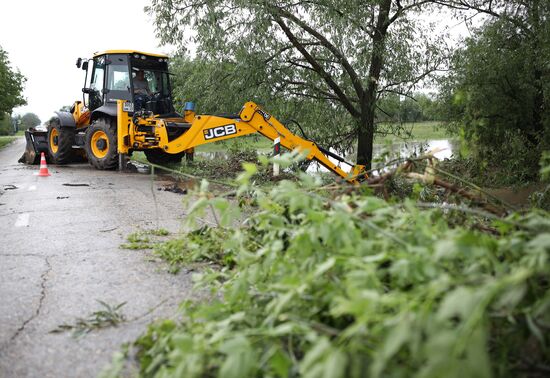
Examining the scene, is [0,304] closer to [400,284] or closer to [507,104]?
[400,284]

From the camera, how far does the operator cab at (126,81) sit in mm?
14812

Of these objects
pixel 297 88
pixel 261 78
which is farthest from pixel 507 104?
pixel 261 78

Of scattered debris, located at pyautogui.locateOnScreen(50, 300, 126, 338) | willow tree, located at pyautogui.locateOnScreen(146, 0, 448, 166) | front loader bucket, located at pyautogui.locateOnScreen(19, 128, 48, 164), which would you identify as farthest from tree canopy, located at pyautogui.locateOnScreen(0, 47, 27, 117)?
scattered debris, located at pyautogui.locateOnScreen(50, 300, 126, 338)

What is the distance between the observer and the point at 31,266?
4.68 meters

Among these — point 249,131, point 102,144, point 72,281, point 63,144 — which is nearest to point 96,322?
Result: point 72,281

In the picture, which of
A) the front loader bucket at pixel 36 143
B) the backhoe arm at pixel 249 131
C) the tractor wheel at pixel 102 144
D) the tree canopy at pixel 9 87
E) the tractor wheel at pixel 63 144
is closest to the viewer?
the backhoe arm at pixel 249 131

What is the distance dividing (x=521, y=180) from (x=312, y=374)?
590 inches

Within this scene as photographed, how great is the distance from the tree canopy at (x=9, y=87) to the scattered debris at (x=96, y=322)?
50.5 metres

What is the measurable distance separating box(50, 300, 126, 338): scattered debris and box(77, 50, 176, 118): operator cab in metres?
11.5

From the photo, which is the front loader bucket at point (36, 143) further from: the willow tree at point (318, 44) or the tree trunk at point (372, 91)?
the tree trunk at point (372, 91)

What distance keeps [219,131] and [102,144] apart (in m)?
3.87

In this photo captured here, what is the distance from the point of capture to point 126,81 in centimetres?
1491

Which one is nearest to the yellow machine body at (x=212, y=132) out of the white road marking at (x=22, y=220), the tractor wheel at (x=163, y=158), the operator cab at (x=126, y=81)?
the operator cab at (x=126, y=81)

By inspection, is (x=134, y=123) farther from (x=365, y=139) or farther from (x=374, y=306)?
(x=374, y=306)
